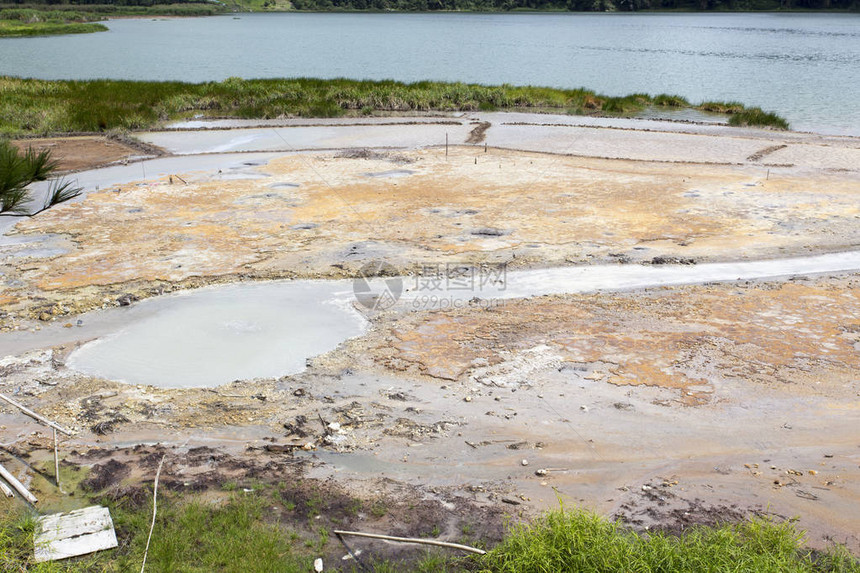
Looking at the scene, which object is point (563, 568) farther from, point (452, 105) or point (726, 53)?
point (726, 53)

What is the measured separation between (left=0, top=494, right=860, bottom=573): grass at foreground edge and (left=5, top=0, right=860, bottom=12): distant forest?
105m

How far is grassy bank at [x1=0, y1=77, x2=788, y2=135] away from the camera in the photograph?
2309 centimetres

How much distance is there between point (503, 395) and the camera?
23.2ft

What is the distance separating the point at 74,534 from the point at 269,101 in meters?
24.3

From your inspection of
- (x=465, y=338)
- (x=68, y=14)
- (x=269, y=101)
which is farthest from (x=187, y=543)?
(x=68, y=14)

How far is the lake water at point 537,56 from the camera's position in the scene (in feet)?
114

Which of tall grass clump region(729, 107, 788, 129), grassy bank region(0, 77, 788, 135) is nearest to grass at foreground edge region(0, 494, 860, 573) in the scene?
grassy bank region(0, 77, 788, 135)

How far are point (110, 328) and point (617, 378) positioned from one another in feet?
19.7

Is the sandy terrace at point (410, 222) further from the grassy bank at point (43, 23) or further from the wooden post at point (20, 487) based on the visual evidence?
the grassy bank at point (43, 23)

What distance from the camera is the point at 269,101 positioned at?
2730 cm

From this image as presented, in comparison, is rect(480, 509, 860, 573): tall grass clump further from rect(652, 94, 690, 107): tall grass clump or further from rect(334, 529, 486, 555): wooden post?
rect(652, 94, 690, 107): tall grass clump

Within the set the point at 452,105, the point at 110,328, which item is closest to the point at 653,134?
the point at 452,105

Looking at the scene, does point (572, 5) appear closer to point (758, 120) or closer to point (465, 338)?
point (758, 120)

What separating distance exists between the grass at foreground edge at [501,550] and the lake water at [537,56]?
76.4 feet
